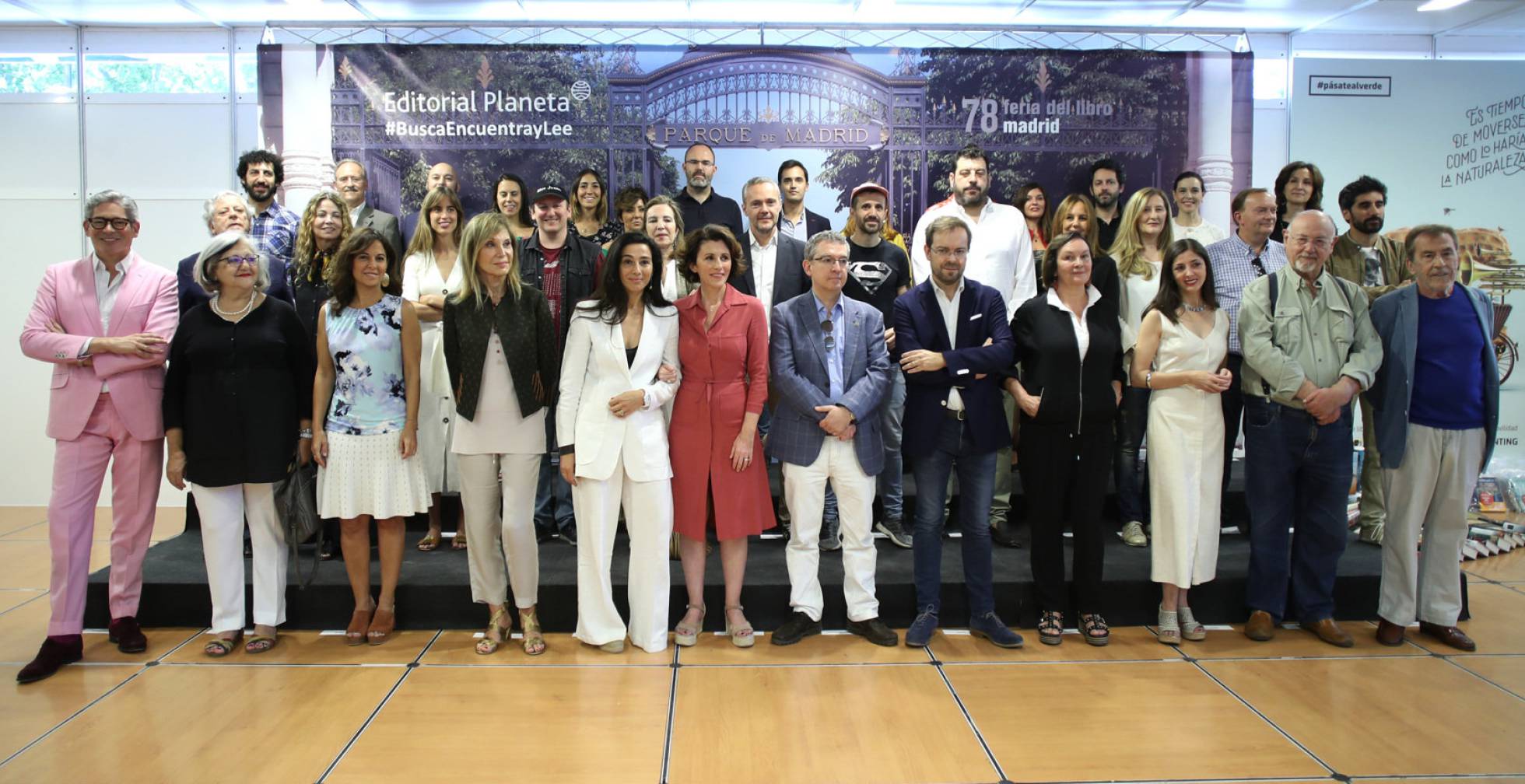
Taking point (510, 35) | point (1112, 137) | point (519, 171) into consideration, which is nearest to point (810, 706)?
point (519, 171)

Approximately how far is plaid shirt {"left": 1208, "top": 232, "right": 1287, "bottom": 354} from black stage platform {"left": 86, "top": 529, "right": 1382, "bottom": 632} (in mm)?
Answer: 1302

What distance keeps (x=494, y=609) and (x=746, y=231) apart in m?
2.25

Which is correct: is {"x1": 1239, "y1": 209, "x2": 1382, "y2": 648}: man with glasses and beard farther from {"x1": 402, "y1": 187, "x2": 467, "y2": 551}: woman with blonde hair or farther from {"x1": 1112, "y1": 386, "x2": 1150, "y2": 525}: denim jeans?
{"x1": 402, "y1": 187, "x2": 467, "y2": 551}: woman with blonde hair

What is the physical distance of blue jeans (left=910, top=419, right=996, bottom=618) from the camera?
12.2 feet

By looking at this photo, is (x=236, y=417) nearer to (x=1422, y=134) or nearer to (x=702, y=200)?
(x=702, y=200)

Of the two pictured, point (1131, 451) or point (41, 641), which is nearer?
point (41, 641)

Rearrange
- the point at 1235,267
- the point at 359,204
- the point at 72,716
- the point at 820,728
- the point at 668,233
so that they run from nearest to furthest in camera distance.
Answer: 1. the point at 820,728
2. the point at 72,716
3. the point at 668,233
4. the point at 1235,267
5. the point at 359,204

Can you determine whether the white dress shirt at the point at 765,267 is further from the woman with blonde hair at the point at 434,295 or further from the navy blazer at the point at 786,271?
the woman with blonde hair at the point at 434,295

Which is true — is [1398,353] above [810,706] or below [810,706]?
above

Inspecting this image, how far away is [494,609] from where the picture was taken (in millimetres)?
3793

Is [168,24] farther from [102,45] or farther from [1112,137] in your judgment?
[1112,137]

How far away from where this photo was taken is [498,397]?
3.64m

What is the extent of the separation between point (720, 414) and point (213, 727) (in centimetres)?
213

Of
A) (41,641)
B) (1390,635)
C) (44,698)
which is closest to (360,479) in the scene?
(44,698)
